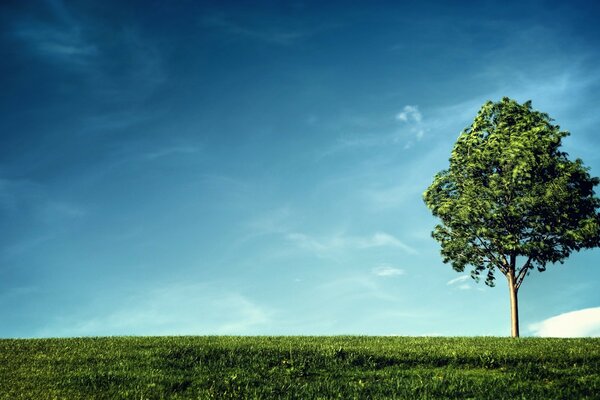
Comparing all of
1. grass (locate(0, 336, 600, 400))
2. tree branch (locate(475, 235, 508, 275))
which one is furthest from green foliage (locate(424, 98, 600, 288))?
grass (locate(0, 336, 600, 400))

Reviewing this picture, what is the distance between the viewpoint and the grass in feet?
44.8

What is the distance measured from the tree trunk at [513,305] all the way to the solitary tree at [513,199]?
0.07 m

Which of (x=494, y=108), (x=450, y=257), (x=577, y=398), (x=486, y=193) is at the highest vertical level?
(x=494, y=108)

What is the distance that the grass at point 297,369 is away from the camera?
13656mm

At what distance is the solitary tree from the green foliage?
0.19 feet

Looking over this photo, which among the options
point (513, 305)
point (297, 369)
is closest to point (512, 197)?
point (513, 305)

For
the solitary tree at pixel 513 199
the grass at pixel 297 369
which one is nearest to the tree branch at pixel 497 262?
the solitary tree at pixel 513 199

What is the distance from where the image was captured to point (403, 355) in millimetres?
17953

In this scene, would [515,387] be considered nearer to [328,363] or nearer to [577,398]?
[577,398]

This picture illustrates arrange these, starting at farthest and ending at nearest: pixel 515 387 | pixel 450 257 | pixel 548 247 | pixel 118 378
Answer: pixel 450 257
pixel 548 247
pixel 118 378
pixel 515 387

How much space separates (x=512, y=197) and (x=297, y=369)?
73.9ft

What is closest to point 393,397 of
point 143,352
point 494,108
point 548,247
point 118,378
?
point 118,378

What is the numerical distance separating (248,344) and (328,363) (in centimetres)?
425

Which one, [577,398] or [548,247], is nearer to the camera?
[577,398]
